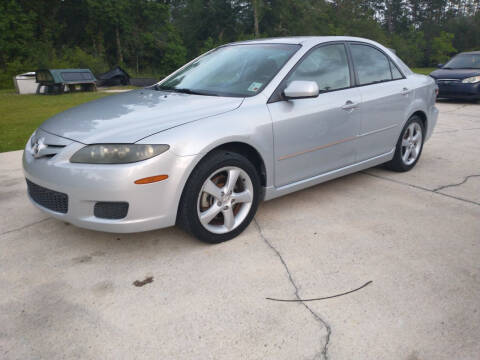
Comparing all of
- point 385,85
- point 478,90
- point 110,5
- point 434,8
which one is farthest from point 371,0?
point 385,85

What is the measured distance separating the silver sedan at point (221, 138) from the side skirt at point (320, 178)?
1 cm

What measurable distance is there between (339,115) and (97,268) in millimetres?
2381

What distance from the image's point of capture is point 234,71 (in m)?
3.60

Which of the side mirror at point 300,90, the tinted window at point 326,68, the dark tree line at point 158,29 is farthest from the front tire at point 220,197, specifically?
the dark tree line at point 158,29

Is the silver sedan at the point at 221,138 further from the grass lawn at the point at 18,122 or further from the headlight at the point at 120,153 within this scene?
the grass lawn at the point at 18,122

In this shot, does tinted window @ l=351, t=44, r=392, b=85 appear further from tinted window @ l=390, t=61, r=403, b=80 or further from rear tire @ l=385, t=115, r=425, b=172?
rear tire @ l=385, t=115, r=425, b=172

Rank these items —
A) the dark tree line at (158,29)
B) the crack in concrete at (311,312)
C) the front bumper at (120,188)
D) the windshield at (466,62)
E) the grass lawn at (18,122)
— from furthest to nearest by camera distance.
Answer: the dark tree line at (158,29)
the windshield at (466,62)
the grass lawn at (18,122)
the front bumper at (120,188)
the crack in concrete at (311,312)

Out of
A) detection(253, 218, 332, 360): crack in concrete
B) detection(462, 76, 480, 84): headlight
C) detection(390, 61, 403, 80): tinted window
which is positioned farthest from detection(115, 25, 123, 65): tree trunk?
detection(253, 218, 332, 360): crack in concrete

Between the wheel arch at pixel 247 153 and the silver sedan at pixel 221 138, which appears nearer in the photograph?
the silver sedan at pixel 221 138

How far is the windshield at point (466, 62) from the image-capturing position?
37.8 ft

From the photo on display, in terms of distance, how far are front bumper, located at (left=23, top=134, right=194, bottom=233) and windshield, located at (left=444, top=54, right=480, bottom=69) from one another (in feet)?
38.3

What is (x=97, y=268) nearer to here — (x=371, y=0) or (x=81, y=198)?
(x=81, y=198)

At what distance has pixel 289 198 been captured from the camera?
4004 mm

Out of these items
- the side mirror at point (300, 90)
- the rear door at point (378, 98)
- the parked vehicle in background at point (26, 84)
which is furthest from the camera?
the parked vehicle in background at point (26, 84)
